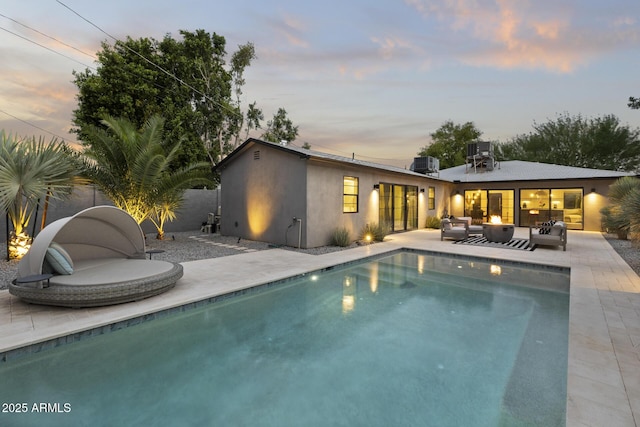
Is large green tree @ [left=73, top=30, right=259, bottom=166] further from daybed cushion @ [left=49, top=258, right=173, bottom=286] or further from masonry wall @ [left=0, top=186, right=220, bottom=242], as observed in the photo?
daybed cushion @ [left=49, top=258, right=173, bottom=286]

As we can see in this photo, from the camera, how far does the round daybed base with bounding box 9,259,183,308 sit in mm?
4059

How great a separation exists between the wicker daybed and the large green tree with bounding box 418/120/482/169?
32.9 m

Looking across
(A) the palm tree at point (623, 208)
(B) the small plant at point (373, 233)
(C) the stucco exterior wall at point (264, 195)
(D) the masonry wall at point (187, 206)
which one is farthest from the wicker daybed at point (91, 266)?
(A) the palm tree at point (623, 208)

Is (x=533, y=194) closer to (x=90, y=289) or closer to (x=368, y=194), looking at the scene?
(x=368, y=194)

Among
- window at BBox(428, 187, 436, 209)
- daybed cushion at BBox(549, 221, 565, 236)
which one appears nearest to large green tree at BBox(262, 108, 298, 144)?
window at BBox(428, 187, 436, 209)

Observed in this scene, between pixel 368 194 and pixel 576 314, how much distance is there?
793cm

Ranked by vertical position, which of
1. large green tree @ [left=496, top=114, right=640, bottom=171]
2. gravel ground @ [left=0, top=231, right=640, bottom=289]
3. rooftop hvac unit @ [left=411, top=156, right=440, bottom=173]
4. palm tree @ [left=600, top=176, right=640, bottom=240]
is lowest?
gravel ground @ [left=0, top=231, right=640, bottom=289]

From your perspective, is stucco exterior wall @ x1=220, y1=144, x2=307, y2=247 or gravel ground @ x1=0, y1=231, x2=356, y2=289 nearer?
gravel ground @ x1=0, y1=231, x2=356, y2=289

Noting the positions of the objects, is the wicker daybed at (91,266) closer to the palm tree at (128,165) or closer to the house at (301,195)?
the palm tree at (128,165)

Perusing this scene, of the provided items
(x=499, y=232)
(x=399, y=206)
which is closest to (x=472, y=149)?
(x=399, y=206)

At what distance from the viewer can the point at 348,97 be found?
16.0 metres

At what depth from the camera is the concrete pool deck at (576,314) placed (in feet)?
8.16

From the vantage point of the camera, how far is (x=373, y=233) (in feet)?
36.7

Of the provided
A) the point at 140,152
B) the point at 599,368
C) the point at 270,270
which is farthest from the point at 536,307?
the point at 140,152
